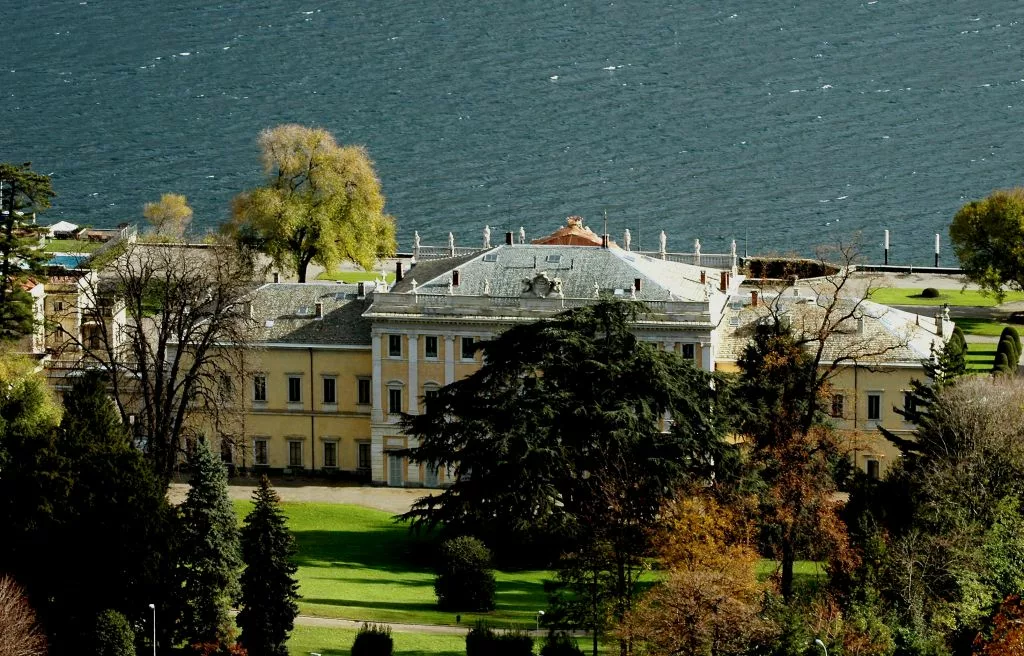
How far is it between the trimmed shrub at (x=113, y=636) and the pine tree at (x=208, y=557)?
1.64m

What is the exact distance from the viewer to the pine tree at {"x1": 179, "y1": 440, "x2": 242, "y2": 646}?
62844 millimetres

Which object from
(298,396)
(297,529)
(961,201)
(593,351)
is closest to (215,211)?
(961,201)

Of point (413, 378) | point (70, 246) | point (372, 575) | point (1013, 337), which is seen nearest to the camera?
point (372, 575)

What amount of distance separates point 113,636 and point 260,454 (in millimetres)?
26284

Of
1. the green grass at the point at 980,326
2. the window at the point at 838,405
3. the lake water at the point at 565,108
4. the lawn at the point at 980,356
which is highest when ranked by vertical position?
the lake water at the point at 565,108

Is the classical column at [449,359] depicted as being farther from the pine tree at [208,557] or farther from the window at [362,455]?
the pine tree at [208,557]

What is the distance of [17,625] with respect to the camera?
59719mm

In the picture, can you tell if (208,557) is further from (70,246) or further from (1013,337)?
(70,246)

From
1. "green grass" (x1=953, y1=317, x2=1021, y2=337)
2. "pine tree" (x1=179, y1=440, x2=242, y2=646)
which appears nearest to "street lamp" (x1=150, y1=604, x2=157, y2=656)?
"pine tree" (x1=179, y1=440, x2=242, y2=646)

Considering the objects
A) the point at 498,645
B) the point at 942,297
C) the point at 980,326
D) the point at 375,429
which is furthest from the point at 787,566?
the point at 942,297

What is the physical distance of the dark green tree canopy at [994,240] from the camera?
109062 millimetres

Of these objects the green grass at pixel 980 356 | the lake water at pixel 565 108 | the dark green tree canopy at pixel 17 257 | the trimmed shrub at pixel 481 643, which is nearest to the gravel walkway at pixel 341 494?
the dark green tree canopy at pixel 17 257

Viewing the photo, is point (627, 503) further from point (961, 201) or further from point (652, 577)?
point (961, 201)

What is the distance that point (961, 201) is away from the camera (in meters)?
142
